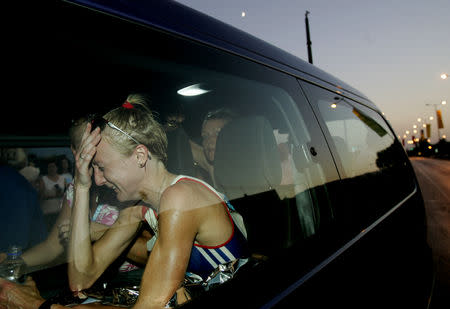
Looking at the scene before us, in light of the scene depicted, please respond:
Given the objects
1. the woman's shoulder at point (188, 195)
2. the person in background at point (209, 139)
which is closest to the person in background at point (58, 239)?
the woman's shoulder at point (188, 195)

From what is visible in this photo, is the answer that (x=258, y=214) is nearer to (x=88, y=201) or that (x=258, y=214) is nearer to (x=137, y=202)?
(x=137, y=202)

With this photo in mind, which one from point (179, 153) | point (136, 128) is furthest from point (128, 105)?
point (179, 153)

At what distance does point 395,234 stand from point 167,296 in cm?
149

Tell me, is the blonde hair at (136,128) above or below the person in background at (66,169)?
above

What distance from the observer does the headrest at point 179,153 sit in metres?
1.46

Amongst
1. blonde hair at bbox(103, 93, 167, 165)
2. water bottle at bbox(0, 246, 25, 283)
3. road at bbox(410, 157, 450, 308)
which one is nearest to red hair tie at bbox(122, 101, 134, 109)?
blonde hair at bbox(103, 93, 167, 165)

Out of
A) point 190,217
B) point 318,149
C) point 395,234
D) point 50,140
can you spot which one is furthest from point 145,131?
point 395,234

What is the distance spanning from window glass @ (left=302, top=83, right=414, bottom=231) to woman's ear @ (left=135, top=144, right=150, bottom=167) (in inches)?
31.8

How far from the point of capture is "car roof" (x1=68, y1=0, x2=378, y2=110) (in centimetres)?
87

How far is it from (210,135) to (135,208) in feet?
2.13

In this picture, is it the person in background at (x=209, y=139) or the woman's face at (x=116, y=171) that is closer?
the woman's face at (x=116, y=171)

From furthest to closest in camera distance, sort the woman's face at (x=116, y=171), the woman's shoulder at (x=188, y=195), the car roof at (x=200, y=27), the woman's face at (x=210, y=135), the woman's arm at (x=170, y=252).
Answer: the woman's face at (x=210, y=135) → the woman's face at (x=116, y=171) → the woman's shoulder at (x=188, y=195) → the woman's arm at (x=170, y=252) → the car roof at (x=200, y=27)

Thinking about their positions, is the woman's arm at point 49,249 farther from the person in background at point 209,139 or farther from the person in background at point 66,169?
the person in background at point 209,139

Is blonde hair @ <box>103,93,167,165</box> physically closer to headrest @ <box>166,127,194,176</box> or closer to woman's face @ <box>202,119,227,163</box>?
headrest @ <box>166,127,194,176</box>
